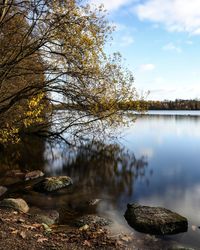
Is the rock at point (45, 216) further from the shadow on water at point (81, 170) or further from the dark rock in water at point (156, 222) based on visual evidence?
the dark rock in water at point (156, 222)

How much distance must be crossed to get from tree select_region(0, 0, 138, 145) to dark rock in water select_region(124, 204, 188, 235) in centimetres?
685

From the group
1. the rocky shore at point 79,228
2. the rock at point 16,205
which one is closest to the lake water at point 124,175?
the rocky shore at point 79,228

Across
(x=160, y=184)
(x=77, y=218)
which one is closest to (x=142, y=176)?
(x=160, y=184)

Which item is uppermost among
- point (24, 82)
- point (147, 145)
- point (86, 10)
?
point (86, 10)

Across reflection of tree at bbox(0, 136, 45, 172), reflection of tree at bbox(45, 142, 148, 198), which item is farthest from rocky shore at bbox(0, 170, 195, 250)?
reflection of tree at bbox(0, 136, 45, 172)

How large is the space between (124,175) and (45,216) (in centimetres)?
1089

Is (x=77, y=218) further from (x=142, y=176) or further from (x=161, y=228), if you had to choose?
(x=142, y=176)

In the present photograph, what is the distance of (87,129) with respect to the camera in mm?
31031

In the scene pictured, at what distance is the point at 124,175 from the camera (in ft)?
73.1

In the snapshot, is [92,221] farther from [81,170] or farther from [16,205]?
[81,170]

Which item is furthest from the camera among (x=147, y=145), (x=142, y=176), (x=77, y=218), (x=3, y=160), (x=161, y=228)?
(x=147, y=145)

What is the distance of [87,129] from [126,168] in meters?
7.60

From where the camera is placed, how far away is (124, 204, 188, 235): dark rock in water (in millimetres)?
11656

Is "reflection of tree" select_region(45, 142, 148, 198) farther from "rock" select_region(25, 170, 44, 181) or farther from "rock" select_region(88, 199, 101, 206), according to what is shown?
"rock" select_region(25, 170, 44, 181)
